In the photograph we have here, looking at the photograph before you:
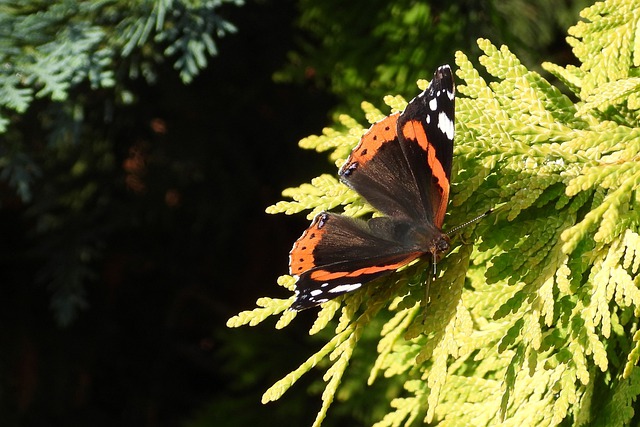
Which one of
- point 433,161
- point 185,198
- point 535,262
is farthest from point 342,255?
point 185,198

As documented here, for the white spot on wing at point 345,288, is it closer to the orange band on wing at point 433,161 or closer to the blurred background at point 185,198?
the orange band on wing at point 433,161

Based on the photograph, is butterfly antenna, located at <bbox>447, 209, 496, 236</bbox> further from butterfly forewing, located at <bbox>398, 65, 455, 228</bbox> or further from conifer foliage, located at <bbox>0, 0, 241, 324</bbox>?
conifer foliage, located at <bbox>0, 0, 241, 324</bbox>

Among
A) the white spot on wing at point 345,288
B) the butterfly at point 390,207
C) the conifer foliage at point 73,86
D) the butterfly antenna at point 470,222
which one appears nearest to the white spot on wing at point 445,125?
the butterfly at point 390,207

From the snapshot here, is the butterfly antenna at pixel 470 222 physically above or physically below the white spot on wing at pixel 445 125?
below

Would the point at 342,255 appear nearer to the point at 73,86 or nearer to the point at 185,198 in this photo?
the point at 73,86

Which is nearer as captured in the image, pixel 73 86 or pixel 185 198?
pixel 73 86

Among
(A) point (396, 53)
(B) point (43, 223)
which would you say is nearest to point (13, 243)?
(B) point (43, 223)
